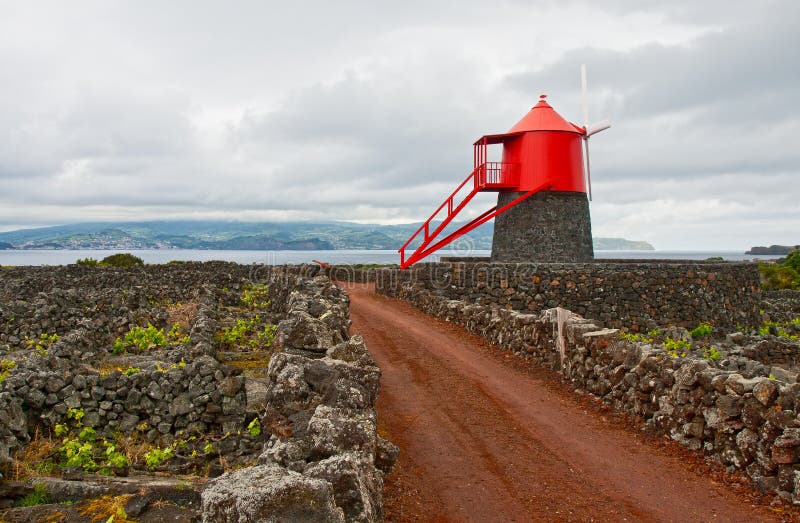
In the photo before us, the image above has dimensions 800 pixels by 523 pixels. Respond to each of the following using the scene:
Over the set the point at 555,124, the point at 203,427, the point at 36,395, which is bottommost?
the point at 203,427

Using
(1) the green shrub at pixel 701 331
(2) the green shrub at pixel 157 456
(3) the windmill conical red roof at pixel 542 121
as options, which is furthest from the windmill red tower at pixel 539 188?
(2) the green shrub at pixel 157 456

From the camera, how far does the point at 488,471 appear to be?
8133 mm

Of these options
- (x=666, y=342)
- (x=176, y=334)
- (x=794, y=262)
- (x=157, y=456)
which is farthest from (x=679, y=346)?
(x=794, y=262)

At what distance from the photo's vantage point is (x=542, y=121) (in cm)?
2659

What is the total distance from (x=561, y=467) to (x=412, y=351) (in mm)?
8020

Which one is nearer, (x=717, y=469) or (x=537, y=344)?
(x=717, y=469)

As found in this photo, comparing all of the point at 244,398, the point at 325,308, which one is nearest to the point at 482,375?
the point at 325,308

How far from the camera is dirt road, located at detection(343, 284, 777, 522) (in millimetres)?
7086

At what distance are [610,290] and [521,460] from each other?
1628cm

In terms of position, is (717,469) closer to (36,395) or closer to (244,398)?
(244,398)

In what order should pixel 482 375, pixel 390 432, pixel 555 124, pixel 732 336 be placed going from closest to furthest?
pixel 390 432 → pixel 482 375 → pixel 732 336 → pixel 555 124

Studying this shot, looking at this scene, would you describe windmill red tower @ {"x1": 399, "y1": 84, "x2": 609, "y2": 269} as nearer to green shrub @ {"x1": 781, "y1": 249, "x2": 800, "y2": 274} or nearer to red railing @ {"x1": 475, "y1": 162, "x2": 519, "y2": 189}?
red railing @ {"x1": 475, "y1": 162, "x2": 519, "y2": 189}

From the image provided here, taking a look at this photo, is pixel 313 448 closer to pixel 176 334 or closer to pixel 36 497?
pixel 36 497

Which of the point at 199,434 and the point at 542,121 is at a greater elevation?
the point at 542,121
